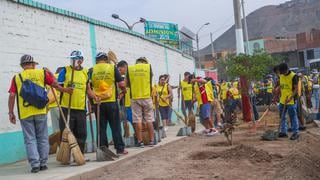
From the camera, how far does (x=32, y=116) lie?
26.9 ft

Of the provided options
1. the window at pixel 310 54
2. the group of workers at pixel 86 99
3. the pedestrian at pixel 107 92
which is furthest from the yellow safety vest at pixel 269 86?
the window at pixel 310 54

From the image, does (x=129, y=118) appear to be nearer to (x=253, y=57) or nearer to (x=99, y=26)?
(x=99, y=26)

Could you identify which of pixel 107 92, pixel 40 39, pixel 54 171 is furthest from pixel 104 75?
pixel 40 39

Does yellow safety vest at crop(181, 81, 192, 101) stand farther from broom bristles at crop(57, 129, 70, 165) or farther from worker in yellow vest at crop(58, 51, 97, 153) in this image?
broom bristles at crop(57, 129, 70, 165)

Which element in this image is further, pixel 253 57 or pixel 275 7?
pixel 275 7

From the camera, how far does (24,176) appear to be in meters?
7.84

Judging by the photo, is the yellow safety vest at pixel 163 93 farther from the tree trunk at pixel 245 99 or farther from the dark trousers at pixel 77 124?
the dark trousers at pixel 77 124

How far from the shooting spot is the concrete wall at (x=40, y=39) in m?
9.85

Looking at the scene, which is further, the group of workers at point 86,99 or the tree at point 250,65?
the tree at point 250,65

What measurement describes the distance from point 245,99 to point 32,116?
11.4 metres

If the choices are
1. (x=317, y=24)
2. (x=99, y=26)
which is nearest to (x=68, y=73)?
(x=99, y=26)

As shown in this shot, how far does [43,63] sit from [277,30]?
15493cm

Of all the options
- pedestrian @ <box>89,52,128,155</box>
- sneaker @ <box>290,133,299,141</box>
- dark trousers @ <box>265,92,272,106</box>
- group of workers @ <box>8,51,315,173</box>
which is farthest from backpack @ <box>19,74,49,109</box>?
dark trousers @ <box>265,92,272,106</box>

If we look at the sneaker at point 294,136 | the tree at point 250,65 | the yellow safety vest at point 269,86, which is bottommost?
the sneaker at point 294,136
